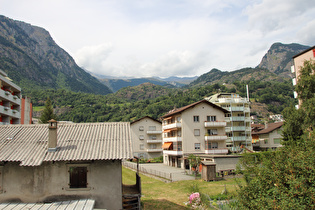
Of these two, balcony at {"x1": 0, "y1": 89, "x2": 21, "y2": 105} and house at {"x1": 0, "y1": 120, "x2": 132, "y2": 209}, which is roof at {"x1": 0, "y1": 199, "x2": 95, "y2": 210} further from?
balcony at {"x1": 0, "y1": 89, "x2": 21, "y2": 105}

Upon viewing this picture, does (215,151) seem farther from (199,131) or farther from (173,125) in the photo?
(173,125)

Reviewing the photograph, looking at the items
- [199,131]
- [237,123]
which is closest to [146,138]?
[199,131]

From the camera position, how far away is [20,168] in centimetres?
1476

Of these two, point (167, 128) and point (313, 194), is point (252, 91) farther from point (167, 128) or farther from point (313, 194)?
point (313, 194)

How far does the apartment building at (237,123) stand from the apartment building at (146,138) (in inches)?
788

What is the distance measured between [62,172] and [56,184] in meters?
0.78

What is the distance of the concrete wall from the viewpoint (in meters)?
14.5

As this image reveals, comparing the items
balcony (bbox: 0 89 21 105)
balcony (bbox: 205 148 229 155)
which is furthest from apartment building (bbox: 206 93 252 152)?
balcony (bbox: 0 89 21 105)

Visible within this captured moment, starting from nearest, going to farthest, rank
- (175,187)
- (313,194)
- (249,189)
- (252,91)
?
(313,194) < (249,189) < (175,187) < (252,91)

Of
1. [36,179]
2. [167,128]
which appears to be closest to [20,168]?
[36,179]

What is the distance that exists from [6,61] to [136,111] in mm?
117995

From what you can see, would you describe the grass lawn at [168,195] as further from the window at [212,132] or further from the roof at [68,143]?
the window at [212,132]

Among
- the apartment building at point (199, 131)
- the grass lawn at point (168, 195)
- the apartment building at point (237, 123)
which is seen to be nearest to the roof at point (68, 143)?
the grass lawn at point (168, 195)

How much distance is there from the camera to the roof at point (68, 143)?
14.2 m
